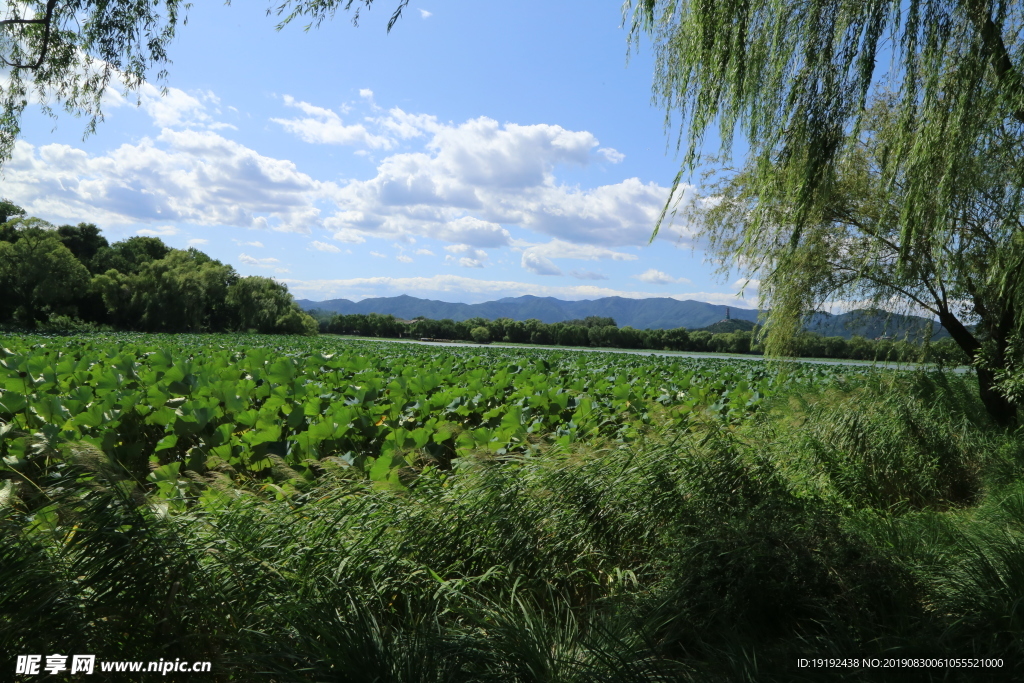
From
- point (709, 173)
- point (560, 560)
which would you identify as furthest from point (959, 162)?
point (709, 173)

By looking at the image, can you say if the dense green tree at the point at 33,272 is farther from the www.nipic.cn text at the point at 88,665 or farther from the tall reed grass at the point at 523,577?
the www.nipic.cn text at the point at 88,665

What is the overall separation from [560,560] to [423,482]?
1611 mm

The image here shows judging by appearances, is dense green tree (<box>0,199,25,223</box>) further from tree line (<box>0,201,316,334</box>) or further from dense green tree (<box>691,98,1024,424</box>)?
dense green tree (<box>691,98,1024,424</box>)

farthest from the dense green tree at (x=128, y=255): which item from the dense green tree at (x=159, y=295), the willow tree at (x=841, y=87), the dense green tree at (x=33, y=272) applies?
the willow tree at (x=841, y=87)

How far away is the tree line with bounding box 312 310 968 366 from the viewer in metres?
9.23

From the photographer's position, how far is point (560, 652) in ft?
8.54

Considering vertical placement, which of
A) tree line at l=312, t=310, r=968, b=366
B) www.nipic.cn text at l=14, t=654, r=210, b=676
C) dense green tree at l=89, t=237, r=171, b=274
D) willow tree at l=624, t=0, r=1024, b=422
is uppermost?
dense green tree at l=89, t=237, r=171, b=274

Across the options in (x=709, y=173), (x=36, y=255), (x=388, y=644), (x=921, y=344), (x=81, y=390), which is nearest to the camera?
(x=388, y=644)

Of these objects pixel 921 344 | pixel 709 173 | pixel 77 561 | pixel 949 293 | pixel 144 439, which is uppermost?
pixel 709 173

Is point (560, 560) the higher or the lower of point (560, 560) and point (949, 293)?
the lower

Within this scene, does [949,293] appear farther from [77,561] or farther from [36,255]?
[36,255]

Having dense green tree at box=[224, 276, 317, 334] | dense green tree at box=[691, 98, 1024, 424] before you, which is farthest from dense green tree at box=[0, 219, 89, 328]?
dense green tree at box=[691, 98, 1024, 424]

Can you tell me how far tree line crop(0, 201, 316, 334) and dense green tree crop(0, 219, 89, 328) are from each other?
0.06 m

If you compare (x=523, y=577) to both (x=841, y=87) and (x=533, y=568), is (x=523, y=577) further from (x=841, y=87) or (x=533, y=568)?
(x=841, y=87)
